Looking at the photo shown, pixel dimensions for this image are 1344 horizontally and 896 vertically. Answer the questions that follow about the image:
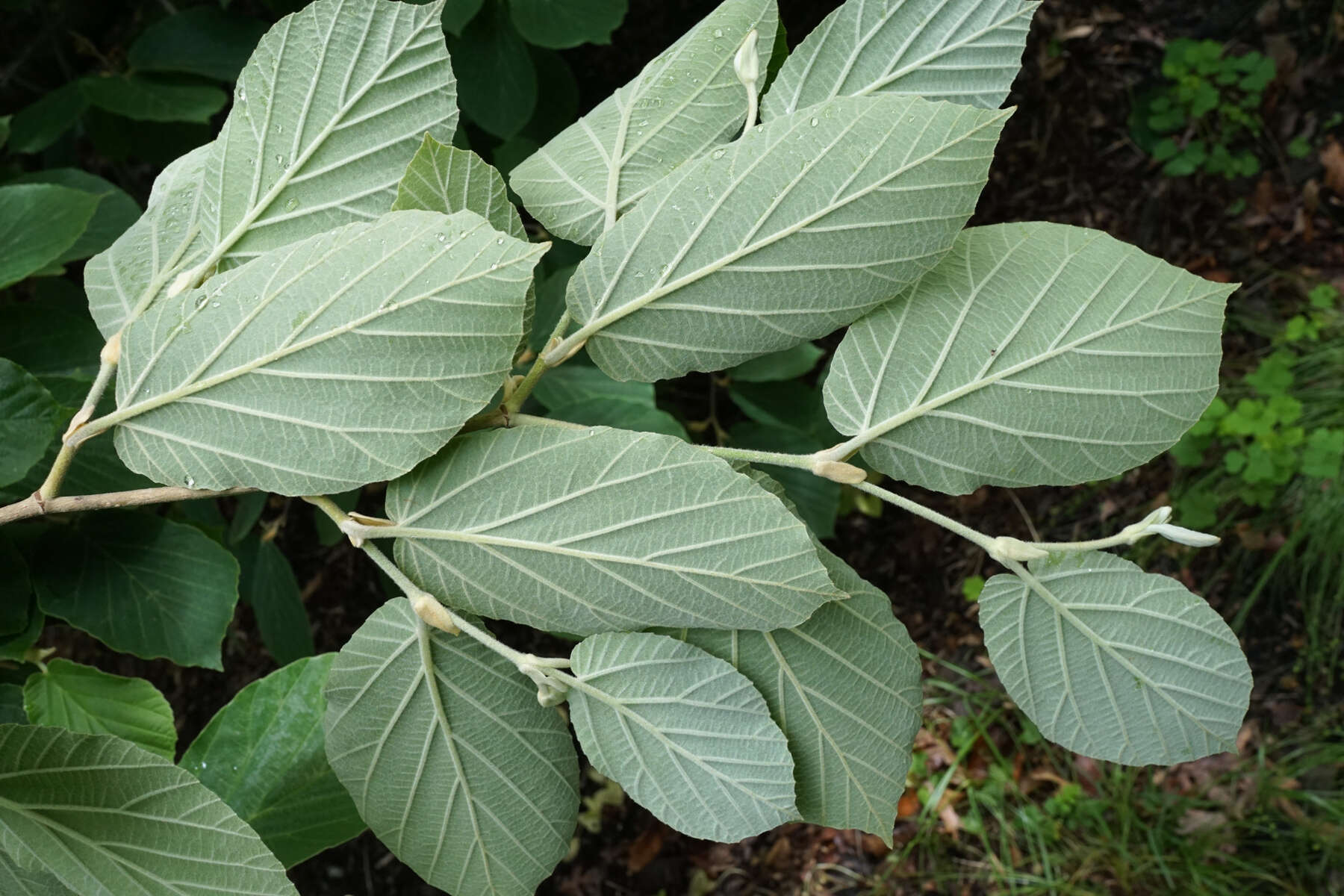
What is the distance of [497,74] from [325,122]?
971mm

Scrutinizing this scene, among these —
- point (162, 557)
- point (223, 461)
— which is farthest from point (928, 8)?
point (162, 557)

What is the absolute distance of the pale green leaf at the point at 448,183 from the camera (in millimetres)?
498

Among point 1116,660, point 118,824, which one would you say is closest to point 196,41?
point 118,824

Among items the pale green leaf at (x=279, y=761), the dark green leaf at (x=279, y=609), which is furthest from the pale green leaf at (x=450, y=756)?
the dark green leaf at (x=279, y=609)

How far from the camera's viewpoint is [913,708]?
0.56m

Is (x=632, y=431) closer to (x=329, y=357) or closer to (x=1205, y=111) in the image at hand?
(x=329, y=357)

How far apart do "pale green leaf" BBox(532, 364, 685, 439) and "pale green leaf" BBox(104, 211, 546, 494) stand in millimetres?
550

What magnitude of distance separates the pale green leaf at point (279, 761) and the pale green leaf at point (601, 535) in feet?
1.54

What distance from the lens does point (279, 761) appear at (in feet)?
3.01

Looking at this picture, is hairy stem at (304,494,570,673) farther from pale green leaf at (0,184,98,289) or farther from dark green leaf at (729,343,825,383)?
dark green leaf at (729,343,825,383)

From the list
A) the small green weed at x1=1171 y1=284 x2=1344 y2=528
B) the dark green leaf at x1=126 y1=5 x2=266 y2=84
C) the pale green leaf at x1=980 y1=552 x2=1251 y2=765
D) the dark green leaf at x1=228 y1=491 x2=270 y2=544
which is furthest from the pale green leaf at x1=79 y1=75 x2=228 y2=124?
the small green weed at x1=1171 y1=284 x2=1344 y2=528

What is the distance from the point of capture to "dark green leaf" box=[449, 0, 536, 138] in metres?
1.43

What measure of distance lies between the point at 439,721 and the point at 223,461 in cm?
20

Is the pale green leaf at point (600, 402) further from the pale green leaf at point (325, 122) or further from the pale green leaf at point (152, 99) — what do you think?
the pale green leaf at point (152, 99)
